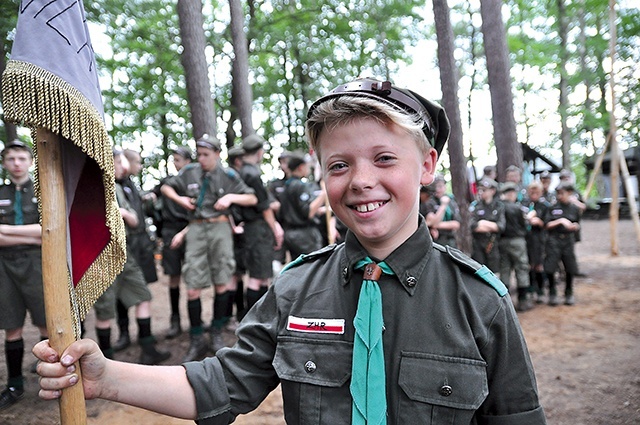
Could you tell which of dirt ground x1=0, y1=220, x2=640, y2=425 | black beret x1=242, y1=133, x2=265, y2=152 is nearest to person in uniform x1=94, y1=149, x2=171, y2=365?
dirt ground x1=0, y1=220, x2=640, y2=425

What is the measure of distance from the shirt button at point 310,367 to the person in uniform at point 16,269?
353cm

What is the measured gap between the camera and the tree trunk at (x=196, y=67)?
7.36 m

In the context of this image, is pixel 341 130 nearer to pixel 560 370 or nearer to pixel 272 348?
pixel 272 348

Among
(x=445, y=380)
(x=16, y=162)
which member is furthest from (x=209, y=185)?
(x=445, y=380)

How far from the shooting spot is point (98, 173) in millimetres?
1499

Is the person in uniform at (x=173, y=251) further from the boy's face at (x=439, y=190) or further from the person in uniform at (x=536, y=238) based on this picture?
the person in uniform at (x=536, y=238)

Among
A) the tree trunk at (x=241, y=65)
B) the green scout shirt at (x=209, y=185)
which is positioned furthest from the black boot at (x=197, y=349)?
the tree trunk at (x=241, y=65)

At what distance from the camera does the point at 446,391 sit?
4.29 feet

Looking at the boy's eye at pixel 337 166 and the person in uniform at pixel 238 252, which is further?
the person in uniform at pixel 238 252

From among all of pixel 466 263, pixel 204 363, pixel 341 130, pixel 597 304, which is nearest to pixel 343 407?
pixel 204 363

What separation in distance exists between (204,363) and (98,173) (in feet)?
2.22

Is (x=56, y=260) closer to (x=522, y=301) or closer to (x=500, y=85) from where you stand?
(x=522, y=301)

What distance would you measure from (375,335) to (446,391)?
24 centimetres

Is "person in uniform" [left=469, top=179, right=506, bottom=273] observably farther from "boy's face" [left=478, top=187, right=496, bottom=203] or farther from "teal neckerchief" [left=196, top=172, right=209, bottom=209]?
"teal neckerchief" [left=196, top=172, right=209, bottom=209]
